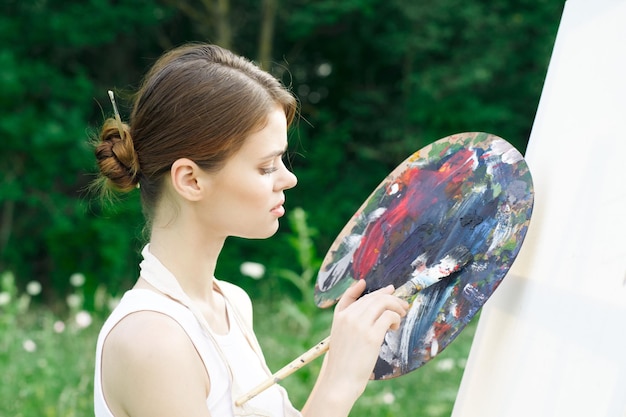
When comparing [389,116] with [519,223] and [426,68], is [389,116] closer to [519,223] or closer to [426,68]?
[426,68]

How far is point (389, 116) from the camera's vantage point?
8344 mm

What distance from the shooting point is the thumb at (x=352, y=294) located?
4.78 feet

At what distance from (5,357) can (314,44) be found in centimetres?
597

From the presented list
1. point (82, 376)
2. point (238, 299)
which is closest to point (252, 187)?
point (238, 299)

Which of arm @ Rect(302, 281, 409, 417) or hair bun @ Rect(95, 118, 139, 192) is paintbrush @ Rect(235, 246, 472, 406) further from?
hair bun @ Rect(95, 118, 139, 192)

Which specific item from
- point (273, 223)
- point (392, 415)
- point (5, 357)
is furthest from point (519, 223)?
point (5, 357)

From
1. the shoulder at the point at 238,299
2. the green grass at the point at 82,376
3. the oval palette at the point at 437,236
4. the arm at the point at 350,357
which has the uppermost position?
the oval palette at the point at 437,236

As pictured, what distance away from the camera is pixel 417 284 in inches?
53.8

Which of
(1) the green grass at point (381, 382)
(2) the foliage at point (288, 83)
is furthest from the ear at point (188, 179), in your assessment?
(2) the foliage at point (288, 83)

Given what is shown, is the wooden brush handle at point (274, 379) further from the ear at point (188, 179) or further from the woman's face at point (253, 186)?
the ear at point (188, 179)

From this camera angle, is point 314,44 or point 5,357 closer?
point 5,357

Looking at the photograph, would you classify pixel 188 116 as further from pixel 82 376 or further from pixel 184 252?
pixel 82 376

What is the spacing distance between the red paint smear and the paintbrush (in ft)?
0.43

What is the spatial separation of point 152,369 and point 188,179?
13.0 inches
